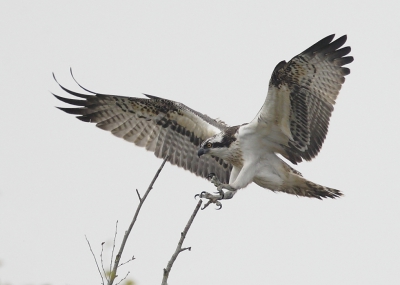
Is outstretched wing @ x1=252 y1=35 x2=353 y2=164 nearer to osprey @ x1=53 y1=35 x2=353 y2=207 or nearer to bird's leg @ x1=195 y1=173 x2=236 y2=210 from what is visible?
osprey @ x1=53 y1=35 x2=353 y2=207

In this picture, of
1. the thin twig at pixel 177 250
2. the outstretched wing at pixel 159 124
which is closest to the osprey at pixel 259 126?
the outstretched wing at pixel 159 124

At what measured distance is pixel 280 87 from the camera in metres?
7.26

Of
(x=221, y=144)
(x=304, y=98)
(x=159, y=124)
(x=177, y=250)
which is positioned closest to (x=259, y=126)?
(x=221, y=144)

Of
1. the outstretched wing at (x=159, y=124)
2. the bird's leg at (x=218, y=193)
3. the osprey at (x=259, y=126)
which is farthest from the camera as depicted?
the outstretched wing at (x=159, y=124)

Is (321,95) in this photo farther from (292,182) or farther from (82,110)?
(82,110)

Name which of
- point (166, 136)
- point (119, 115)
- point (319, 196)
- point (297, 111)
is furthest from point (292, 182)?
point (119, 115)

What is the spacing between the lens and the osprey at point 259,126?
24.4 ft

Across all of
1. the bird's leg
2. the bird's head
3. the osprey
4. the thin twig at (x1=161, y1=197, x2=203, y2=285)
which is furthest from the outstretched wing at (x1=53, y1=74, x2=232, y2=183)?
the thin twig at (x1=161, y1=197, x2=203, y2=285)

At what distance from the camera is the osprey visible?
7438 millimetres

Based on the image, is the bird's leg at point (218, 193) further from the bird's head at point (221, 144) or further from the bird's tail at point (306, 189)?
the bird's tail at point (306, 189)

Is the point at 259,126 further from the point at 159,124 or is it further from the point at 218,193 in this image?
the point at 159,124

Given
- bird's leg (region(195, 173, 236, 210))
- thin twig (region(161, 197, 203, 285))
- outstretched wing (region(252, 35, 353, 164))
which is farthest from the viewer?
outstretched wing (region(252, 35, 353, 164))

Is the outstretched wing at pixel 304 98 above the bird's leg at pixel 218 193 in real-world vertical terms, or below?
above

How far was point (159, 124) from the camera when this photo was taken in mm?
9250
